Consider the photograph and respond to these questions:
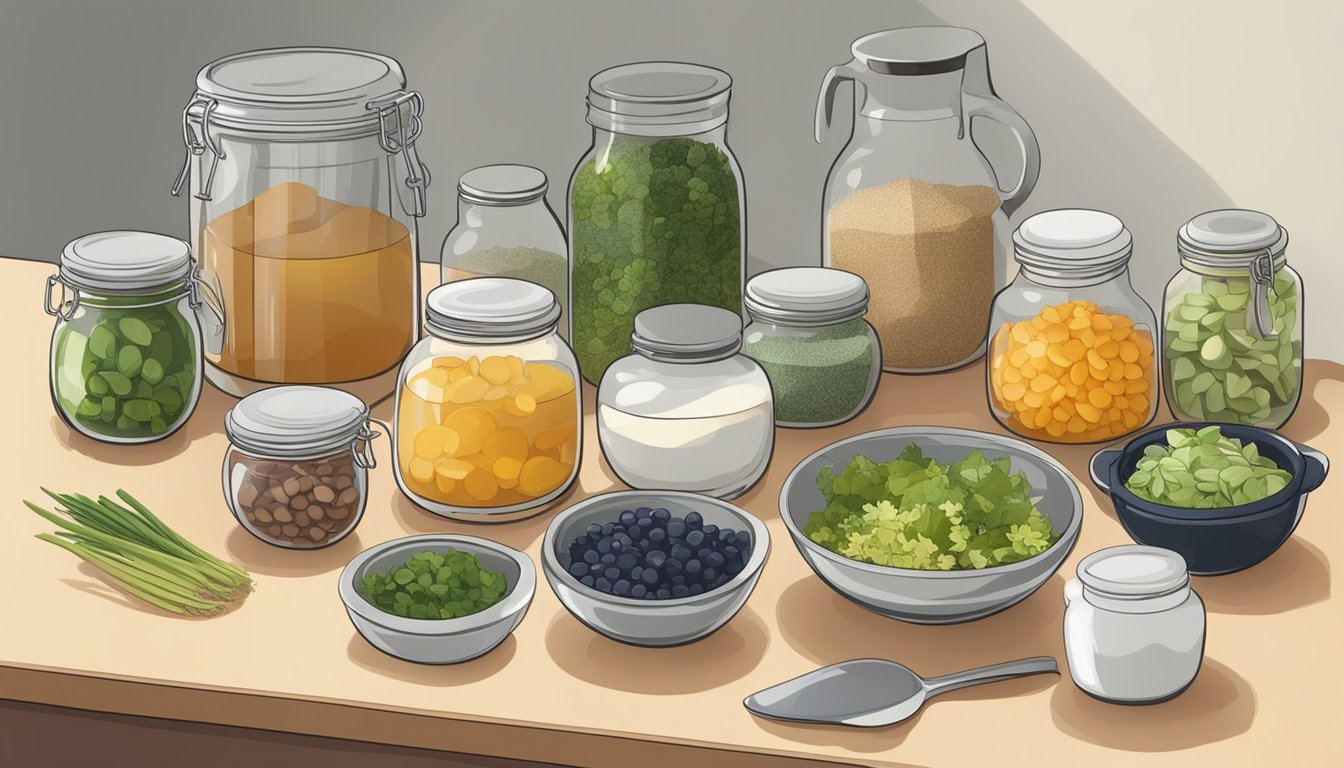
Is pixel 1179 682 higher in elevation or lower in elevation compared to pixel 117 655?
higher

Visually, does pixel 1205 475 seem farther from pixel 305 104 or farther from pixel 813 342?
pixel 305 104

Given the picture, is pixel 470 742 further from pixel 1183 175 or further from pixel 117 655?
pixel 1183 175

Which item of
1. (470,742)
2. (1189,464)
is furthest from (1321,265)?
(470,742)

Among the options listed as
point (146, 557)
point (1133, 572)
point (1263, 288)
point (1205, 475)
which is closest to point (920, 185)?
point (1263, 288)

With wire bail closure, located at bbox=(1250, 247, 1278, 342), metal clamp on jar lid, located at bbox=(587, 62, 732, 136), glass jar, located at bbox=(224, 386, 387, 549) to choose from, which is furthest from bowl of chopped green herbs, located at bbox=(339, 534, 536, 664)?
wire bail closure, located at bbox=(1250, 247, 1278, 342)

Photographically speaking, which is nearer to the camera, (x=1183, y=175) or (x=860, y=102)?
(x=860, y=102)

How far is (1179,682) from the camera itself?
1277 mm

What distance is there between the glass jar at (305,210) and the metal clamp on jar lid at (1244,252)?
2.48ft

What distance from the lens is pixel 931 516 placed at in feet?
4.47

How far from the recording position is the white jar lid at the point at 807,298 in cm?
166

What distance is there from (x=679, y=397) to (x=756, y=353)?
0.14m

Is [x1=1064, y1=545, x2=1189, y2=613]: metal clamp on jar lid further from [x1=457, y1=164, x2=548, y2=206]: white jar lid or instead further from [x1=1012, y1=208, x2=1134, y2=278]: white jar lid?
[x1=457, y1=164, x2=548, y2=206]: white jar lid

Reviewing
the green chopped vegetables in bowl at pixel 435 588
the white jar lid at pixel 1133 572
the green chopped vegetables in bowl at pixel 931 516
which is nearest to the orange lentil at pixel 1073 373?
the green chopped vegetables in bowl at pixel 931 516

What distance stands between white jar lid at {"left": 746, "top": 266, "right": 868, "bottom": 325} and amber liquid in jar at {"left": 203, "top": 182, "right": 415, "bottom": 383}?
1.23 ft
